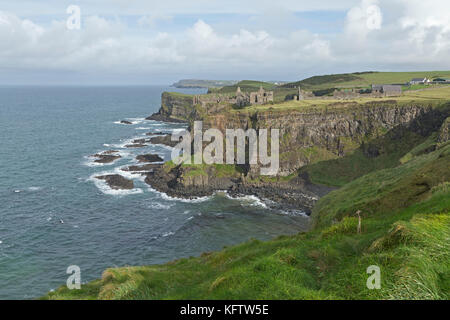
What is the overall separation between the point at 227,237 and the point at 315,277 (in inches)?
1963

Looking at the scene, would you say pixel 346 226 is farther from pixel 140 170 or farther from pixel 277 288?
pixel 140 170

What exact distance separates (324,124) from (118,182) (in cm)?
6911

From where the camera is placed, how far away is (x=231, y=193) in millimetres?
86000

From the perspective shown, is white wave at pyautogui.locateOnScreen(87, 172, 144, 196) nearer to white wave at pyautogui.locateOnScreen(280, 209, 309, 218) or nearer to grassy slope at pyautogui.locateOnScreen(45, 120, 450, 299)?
white wave at pyautogui.locateOnScreen(280, 209, 309, 218)

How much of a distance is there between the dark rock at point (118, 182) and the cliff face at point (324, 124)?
110ft

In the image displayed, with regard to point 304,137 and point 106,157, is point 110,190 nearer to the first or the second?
point 106,157

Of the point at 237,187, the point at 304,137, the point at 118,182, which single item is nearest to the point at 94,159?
the point at 118,182

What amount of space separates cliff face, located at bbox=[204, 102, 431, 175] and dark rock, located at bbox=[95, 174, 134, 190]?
110 ft

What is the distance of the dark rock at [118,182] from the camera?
84312mm

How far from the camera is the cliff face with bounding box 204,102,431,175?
334 feet

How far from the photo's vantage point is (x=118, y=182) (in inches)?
3403

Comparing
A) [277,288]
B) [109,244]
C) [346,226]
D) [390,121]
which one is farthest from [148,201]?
[390,121]

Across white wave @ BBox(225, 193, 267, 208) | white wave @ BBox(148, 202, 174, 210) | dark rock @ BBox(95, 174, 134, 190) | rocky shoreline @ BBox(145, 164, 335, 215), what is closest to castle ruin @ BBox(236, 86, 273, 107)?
rocky shoreline @ BBox(145, 164, 335, 215)

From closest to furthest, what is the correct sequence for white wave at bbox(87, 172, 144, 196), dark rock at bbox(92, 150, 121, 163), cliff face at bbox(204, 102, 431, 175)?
white wave at bbox(87, 172, 144, 196) < cliff face at bbox(204, 102, 431, 175) < dark rock at bbox(92, 150, 121, 163)
